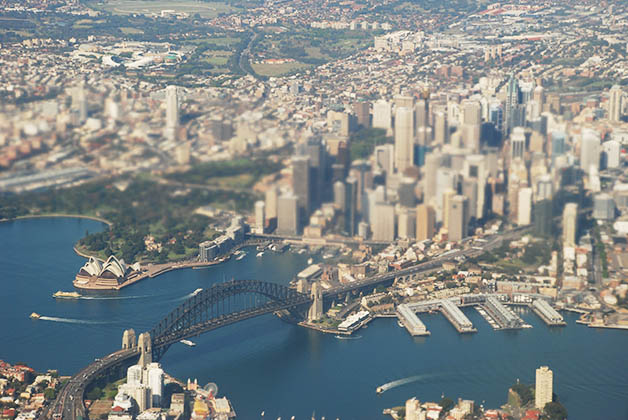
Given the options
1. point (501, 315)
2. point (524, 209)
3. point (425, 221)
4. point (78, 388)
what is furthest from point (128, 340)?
point (524, 209)

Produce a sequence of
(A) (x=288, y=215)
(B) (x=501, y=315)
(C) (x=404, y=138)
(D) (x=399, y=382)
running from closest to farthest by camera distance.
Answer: (D) (x=399, y=382), (B) (x=501, y=315), (A) (x=288, y=215), (C) (x=404, y=138)

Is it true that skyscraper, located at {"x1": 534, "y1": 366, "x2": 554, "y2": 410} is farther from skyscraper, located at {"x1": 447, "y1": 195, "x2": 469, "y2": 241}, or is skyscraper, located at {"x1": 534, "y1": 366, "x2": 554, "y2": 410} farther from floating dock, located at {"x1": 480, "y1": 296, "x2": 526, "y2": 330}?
skyscraper, located at {"x1": 447, "y1": 195, "x2": 469, "y2": 241}

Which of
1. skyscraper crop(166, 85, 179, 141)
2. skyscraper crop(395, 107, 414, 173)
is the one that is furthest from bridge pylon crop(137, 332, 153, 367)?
skyscraper crop(395, 107, 414, 173)

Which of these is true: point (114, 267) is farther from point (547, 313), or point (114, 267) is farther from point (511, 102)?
point (511, 102)

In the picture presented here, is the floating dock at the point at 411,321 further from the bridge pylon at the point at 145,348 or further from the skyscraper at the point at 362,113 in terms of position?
the skyscraper at the point at 362,113

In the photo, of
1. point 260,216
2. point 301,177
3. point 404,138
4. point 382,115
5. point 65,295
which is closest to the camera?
point 301,177

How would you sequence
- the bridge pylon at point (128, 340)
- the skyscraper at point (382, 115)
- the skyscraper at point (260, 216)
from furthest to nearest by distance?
the skyscraper at point (382, 115)
the skyscraper at point (260, 216)
the bridge pylon at point (128, 340)

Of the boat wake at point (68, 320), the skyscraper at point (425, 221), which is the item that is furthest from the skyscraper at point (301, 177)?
the skyscraper at point (425, 221)
